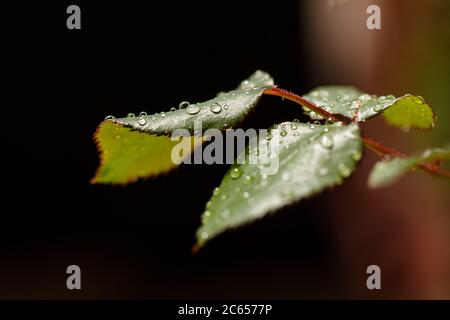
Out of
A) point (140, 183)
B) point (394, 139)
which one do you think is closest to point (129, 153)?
point (394, 139)

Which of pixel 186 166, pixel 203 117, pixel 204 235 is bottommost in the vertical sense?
pixel 204 235

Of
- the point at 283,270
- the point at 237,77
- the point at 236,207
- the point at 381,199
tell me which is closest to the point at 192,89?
the point at 237,77

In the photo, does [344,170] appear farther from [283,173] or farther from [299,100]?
[299,100]

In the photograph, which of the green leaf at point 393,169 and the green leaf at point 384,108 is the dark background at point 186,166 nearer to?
the green leaf at point 384,108

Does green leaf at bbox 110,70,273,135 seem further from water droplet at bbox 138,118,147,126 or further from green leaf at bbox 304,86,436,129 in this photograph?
green leaf at bbox 304,86,436,129

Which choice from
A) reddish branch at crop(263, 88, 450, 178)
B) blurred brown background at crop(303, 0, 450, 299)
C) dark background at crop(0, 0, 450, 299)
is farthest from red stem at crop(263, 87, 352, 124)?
dark background at crop(0, 0, 450, 299)
